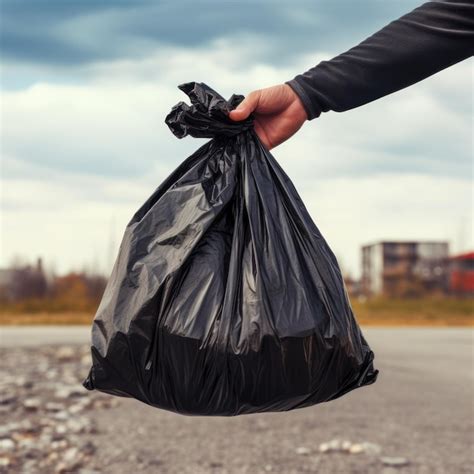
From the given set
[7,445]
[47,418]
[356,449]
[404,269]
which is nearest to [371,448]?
[356,449]

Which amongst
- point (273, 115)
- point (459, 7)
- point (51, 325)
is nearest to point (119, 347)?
point (273, 115)

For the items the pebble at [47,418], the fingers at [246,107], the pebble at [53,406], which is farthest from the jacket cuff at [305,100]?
the pebble at [53,406]

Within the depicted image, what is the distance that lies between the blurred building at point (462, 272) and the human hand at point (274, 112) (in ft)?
113

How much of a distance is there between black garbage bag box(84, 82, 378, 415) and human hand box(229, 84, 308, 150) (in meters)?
0.07

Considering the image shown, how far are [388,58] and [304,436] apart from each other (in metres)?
3.69

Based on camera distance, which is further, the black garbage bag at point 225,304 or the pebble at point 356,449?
the pebble at point 356,449

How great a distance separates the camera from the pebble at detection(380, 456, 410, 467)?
15.2 feet

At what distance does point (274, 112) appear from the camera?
2186 mm

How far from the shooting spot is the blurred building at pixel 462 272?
36.1m

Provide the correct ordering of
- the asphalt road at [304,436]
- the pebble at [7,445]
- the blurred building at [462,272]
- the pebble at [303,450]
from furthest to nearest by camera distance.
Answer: the blurred building at [462,272], the pebble at [7,445], the pebble at [303,450], the asphalt road at [304,436]

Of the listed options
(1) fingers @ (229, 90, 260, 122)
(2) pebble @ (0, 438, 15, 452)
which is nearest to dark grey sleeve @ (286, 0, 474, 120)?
(1) fingers @ (229, 90, 260, 122)

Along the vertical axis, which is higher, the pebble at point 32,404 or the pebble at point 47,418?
the pebble at point 32,404

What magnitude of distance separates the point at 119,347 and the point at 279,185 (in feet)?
2.17

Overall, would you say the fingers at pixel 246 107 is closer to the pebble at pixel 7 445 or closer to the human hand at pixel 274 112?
the human hand at pixel 274 112
